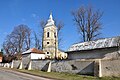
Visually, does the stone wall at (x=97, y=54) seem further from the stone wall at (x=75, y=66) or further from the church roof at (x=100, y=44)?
the stone wall at (x=75, y=66)

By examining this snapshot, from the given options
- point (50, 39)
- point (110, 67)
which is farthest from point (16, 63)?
point (110, 67)

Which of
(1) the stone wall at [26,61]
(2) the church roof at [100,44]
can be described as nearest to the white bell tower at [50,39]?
(1) the stone wall at [26,61]

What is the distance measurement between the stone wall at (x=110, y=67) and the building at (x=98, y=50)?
11.2ft

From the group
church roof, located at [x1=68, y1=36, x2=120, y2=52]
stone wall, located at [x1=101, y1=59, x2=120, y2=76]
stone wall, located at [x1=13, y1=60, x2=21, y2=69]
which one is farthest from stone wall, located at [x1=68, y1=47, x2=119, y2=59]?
stone wall, located at [x1=13, y1=60, x2=21, y2=69]

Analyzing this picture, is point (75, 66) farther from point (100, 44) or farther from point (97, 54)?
point (100, 44)

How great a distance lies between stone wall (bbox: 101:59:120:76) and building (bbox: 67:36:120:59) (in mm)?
3421

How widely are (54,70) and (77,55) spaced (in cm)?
441

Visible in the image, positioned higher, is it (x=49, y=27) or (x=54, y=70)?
(x=49, y=27)

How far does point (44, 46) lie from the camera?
61062mm

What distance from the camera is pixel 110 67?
2177 centimetres

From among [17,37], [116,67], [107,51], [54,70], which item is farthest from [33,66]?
[17,37]

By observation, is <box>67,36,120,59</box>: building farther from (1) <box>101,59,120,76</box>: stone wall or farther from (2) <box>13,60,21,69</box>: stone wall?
(2) <box>13,60,21,69</box>: stone wall

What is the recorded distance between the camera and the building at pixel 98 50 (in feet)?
87.9

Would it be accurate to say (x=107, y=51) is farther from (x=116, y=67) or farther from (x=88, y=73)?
(x=116, y=67)
